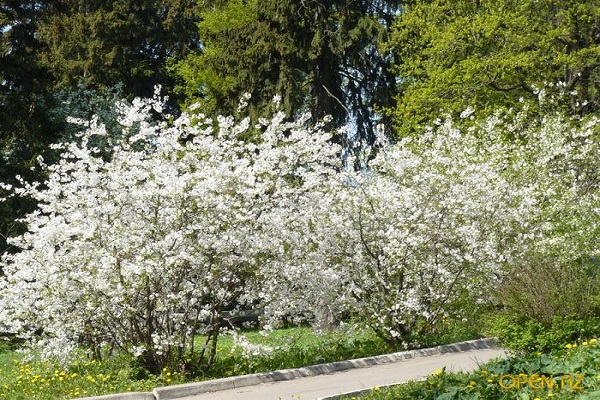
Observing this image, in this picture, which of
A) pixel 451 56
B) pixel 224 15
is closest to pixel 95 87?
pixel 224 15

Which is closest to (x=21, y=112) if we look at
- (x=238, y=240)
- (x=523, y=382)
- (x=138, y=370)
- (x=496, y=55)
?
(x=496, y=55)

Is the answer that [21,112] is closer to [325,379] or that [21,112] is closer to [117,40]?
[117,40]

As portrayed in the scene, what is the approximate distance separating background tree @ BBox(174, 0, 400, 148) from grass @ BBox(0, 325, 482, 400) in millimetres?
10719

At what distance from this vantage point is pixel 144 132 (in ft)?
38.5

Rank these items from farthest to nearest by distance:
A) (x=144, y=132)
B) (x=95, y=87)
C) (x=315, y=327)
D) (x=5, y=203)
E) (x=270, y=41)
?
(x=95, y=87) → (x=5, y=203) → (x=270, y=41) → (x=315, y=327) → (x=144, y=132)

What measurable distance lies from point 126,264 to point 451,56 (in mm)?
18039

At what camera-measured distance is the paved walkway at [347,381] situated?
9.37 metres

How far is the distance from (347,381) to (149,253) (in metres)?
3.06

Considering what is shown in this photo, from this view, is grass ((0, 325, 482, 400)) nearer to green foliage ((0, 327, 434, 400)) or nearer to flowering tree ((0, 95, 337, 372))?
green foliage ((0, 327, 434, 400))

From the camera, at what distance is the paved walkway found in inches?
369

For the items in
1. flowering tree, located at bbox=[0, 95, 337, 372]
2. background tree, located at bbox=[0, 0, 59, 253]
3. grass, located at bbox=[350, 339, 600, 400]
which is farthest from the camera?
background tree, located at bbox=[0, 0, 59, 253]

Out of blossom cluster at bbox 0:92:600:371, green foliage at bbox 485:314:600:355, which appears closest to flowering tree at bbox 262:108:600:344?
blossom cluster at bbox 0:92:600:371

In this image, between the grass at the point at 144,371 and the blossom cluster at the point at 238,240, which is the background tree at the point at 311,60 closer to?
the blossom cluster at the point at 238,240

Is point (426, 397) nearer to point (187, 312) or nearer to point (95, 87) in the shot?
point (187, 312)
